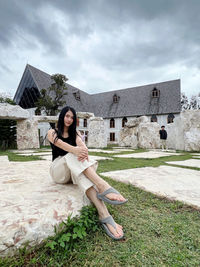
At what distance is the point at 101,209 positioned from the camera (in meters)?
1.09

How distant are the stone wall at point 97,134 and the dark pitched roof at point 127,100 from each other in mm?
11102

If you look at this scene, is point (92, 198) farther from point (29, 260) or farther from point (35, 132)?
point (35, 132)

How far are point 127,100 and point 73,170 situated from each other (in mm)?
22354

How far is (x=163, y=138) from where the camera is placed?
7.82 m

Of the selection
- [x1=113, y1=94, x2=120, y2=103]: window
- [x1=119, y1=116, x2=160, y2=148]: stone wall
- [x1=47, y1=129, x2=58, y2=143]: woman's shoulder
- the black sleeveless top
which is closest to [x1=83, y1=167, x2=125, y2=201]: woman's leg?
the black sleeveless top

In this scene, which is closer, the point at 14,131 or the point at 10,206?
the point at 10,206

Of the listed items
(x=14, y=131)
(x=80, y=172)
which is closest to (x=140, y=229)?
(x=80, y=172)

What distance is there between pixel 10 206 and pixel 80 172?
538 millimetres

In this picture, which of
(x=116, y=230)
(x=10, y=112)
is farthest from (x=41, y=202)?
(x=10, y=112)

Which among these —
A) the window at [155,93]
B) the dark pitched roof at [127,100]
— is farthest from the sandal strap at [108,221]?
the window at [155,93]

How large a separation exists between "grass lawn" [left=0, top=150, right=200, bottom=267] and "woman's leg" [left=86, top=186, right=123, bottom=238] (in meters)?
0.05

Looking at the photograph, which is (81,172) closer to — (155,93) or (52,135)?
(52,135)

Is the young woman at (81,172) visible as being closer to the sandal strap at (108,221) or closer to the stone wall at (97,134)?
the sandal strap at (108,221)

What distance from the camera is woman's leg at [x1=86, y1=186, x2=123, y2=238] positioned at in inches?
38.8
